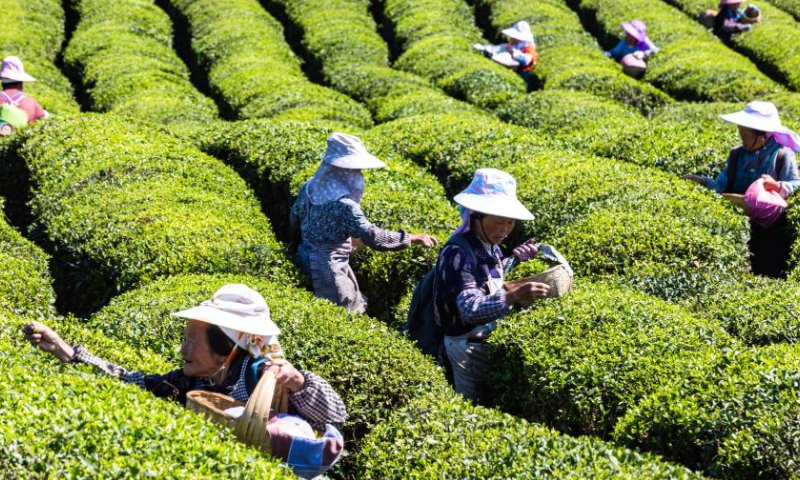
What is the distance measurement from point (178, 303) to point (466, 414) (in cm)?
284

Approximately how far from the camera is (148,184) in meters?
11.8

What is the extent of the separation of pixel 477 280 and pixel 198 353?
8.61 feet

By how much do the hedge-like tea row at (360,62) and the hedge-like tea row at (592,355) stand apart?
9.36 meters

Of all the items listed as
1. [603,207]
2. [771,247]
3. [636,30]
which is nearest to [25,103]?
[603,207]

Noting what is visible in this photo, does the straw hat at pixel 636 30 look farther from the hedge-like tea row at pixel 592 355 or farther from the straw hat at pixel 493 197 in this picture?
the straw hat at pixel 493 197

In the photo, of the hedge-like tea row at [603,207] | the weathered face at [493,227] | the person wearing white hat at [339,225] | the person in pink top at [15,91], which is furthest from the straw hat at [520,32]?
the weathered face at [493,227]

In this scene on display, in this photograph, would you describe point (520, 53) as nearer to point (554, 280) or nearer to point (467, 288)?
point (554, 280)

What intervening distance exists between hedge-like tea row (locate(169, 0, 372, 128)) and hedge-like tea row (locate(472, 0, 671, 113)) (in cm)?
485

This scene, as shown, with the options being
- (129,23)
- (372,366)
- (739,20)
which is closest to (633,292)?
(372,366)

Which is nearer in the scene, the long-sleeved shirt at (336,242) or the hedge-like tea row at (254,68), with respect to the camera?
the long-sleeved shirt at (336,242)

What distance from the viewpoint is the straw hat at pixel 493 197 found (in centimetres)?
755

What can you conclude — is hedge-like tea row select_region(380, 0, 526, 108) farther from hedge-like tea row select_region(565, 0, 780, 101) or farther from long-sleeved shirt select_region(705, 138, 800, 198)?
long-sleeved shirt select_region(705, 138, 800, 198)

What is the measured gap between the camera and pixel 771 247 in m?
11.0

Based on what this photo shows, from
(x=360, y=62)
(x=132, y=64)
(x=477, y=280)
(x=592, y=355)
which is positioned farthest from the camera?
(x=360, y=62)
